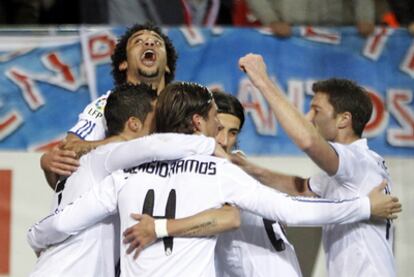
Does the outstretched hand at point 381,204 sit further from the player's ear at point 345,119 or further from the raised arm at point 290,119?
the player's ear at point 345,119

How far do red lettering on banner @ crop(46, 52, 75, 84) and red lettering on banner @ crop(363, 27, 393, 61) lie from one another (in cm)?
170

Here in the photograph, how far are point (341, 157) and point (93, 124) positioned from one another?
130cm

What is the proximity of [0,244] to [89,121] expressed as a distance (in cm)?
133

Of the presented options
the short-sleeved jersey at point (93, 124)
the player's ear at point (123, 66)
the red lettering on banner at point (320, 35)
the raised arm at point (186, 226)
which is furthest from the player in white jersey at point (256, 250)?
the red lettering on banner at point (320, 35)

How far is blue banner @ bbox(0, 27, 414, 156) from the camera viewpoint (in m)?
6.54

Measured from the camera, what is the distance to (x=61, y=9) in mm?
7527

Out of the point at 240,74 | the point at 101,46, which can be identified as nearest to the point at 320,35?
the point at 240,74

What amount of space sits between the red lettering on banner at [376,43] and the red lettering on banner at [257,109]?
0.66m

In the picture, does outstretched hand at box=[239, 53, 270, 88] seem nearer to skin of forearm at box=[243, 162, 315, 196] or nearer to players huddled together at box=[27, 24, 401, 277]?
players huddled together at box=[27, 24, 401, 277]

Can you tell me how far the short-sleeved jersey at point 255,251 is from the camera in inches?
207

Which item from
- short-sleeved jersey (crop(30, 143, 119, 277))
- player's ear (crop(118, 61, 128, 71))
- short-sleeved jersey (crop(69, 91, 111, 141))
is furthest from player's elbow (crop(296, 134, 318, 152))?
player's ear (crop(118, 61, 128, 71))

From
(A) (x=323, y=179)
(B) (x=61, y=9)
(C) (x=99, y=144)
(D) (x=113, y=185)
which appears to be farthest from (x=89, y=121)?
(B) (x=61, y=9)

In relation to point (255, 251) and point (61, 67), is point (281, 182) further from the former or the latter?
point (61, 67)

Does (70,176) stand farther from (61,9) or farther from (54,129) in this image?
(61,9)
